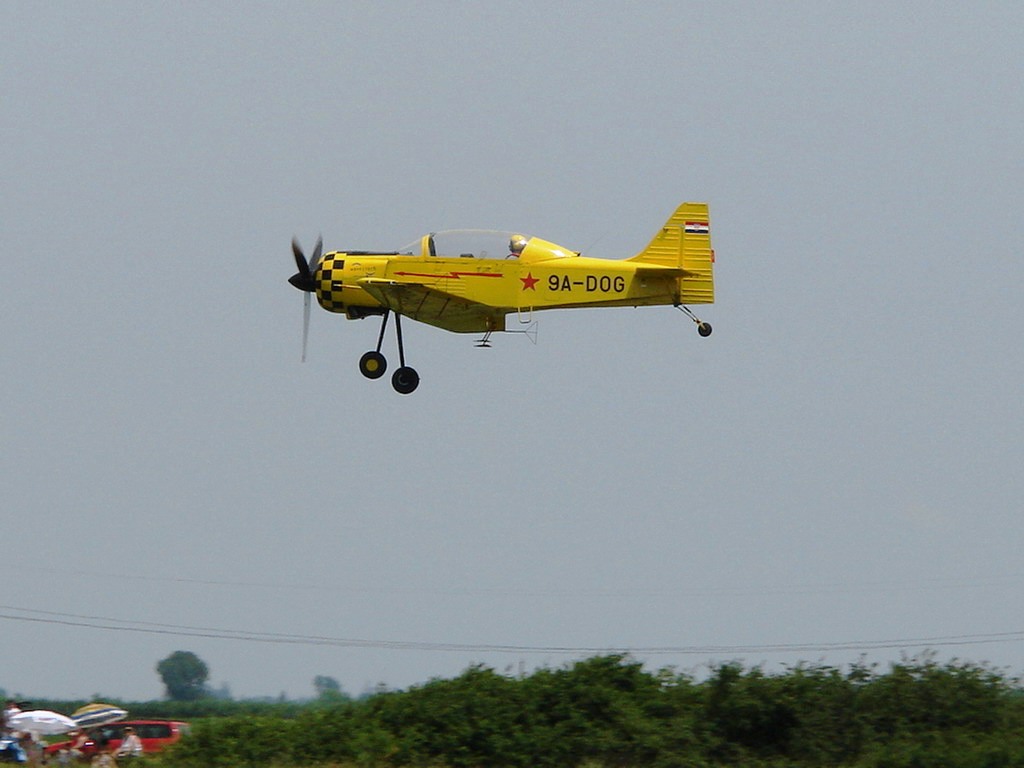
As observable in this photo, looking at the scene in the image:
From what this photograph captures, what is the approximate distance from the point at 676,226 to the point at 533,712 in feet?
32.1

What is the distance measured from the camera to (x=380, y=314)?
32.4 meters

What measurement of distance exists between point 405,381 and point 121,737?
8483 millimetres

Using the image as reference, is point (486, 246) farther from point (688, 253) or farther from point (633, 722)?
point (633, 722)

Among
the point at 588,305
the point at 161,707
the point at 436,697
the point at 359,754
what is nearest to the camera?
the point at 359,754

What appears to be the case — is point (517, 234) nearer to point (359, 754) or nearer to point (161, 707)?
point (359, 754)

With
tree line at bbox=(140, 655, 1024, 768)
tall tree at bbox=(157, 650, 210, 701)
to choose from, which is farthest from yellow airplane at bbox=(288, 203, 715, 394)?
tall tree at bbox=(157, 650, 210, 701)

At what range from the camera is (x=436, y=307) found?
1241 inches

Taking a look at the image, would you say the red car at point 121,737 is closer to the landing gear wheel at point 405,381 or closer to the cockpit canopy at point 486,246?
the landing gear wheel at point 405,381

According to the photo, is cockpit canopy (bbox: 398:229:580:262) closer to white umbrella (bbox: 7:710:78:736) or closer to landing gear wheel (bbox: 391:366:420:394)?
landing gear wheel (bbox: 391:366:420:394)

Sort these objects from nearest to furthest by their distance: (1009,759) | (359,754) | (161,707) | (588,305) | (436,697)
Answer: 1. (1009,759)
2. (359,754)
3. (436,697)
4. (588,305)
5. (161,707)

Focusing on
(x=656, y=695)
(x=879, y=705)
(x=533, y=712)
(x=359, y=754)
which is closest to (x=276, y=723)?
(x=359, y=754)

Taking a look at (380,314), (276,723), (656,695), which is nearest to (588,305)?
(380,314)

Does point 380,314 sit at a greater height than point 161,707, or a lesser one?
greater

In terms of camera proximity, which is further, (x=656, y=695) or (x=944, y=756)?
(x=656, y=695)
